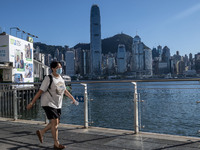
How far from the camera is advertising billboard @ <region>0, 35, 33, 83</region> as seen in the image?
35.7 meters

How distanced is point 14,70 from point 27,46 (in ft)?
21.2

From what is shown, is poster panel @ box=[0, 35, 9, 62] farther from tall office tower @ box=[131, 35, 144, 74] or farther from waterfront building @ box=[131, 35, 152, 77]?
tall office tower @ box=[131, 35, 144, 74]

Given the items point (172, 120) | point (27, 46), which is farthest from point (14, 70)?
point (172, 120)

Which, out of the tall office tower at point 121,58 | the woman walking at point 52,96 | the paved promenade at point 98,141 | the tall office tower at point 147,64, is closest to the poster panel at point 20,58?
the paved promenade at point 98,141

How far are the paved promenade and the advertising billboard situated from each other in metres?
33.1

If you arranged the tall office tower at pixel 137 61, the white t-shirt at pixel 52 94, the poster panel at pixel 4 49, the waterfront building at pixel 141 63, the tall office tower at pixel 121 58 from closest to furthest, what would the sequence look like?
the white t-shirt at pixel 52 94, the poster panel at pixel 4 49, the waterfront building at pixel 141 63, the tall office tower at pixel 137 61, the tall office tower at pixel 121 58

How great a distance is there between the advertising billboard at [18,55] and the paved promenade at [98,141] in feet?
108

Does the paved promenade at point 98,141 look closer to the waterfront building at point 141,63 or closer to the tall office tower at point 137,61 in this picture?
the waterfront building at point 141,63

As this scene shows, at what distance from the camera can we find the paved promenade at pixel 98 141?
4176mm

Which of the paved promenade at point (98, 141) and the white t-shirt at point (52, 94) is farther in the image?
the paved promenade at point (98, 141)

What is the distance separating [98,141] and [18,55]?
120 feet

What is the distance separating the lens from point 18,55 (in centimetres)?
3784

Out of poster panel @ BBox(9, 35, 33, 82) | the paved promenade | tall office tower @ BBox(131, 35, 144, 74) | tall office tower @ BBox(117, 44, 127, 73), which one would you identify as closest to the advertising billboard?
poster panel @ BBox(9, 35, 33, 82)

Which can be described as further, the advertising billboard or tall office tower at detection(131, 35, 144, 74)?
tall office tower at detection(131, 35, 144, 74)
